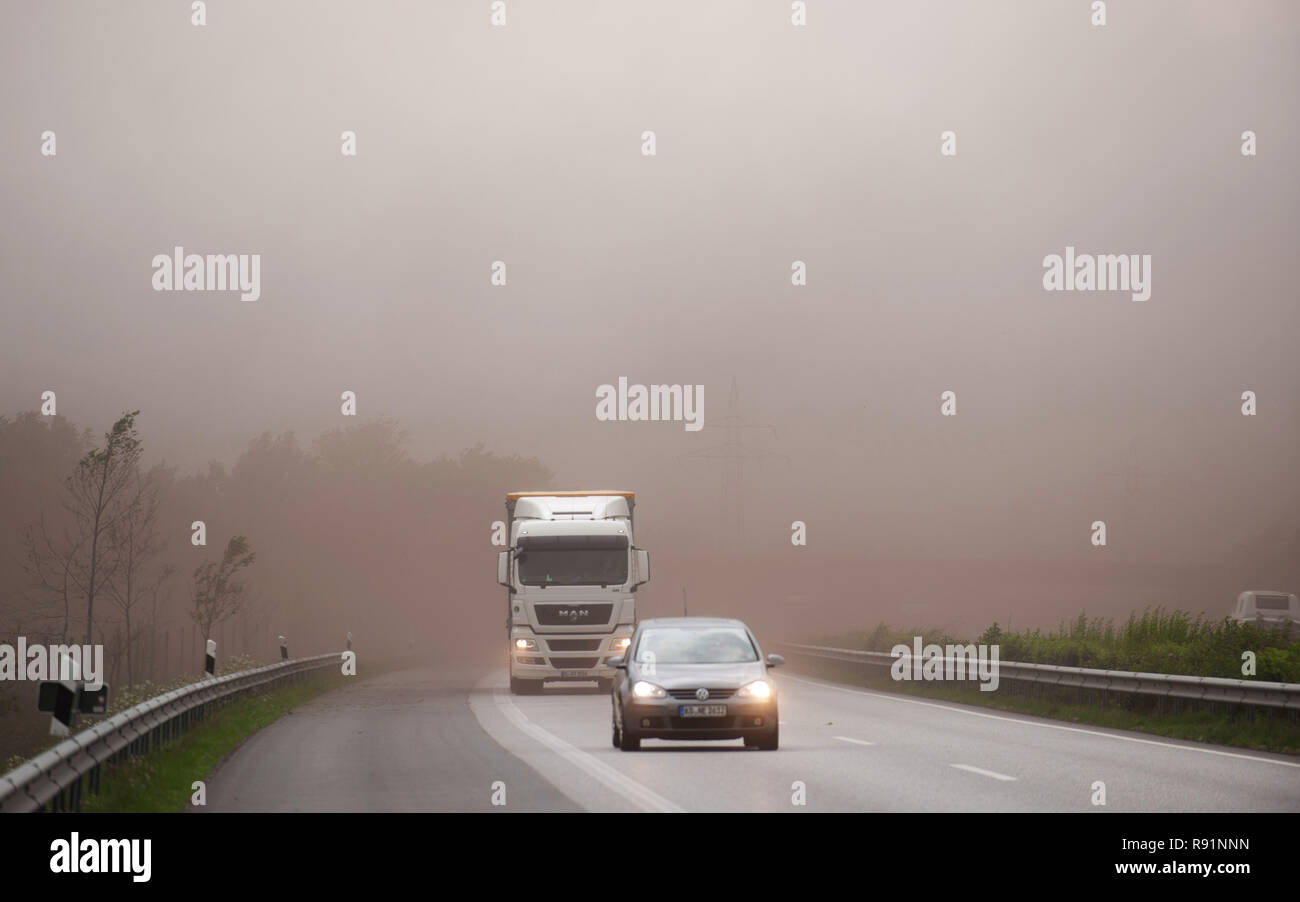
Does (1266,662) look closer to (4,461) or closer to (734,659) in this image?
(734,659)

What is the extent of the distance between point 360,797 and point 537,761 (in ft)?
12.8

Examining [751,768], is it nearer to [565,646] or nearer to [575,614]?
[575,614]

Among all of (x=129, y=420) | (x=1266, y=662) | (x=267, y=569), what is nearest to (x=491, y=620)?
(x=267, y=569)

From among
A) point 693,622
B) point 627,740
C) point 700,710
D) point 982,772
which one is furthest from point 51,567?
point 982,772

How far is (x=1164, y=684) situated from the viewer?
23859 mm

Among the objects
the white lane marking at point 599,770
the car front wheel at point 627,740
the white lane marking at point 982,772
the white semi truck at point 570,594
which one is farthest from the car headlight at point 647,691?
the white semi truck at point 570,594

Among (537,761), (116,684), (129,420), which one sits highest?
(129,420)

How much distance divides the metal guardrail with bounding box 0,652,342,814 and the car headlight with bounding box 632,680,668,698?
5.34m

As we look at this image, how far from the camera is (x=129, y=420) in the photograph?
215 feet

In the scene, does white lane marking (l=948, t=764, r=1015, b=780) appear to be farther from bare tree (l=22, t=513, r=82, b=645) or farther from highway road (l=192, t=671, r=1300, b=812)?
bare tree (l=22, t=513, r=82, b=645)

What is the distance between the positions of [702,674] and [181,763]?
19.2 feet

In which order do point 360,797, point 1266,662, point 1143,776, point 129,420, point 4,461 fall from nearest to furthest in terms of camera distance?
point 360,797 < point 1143,776 < point 1266,662 < point 129,420 < point 4,461

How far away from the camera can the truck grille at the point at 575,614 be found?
114 ft
